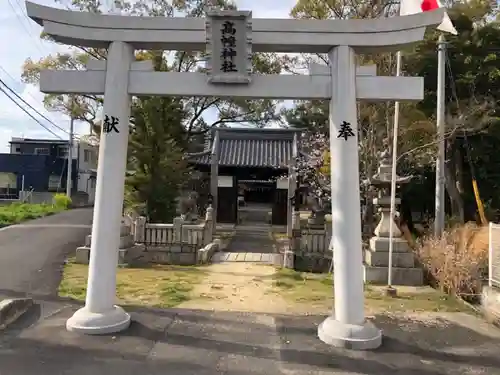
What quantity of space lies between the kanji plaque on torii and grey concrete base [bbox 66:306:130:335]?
11.0 ft

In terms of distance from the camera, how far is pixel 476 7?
1836cm

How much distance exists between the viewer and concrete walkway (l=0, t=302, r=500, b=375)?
4.94m

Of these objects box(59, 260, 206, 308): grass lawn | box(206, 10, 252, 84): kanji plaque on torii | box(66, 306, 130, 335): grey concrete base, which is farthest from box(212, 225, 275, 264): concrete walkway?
box(206, 10, 252, 84): kanji plaque on torii

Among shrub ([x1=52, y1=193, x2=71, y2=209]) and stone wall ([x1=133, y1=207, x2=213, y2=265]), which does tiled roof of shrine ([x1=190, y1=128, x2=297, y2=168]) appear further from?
shrub ([x1=52, y1=193, x2=71, y2=209])

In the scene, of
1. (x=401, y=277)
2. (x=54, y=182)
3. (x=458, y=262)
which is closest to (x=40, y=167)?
(x=54, y=182)

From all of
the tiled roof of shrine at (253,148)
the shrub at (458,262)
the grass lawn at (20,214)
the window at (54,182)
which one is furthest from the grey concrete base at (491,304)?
the window at (54,182)

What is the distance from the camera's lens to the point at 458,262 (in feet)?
32.6

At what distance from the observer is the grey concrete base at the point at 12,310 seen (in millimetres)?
6241

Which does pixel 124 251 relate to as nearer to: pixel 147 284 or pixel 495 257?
pixel 147 284

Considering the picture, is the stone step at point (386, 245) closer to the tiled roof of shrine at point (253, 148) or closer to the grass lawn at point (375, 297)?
the grass lawn at point (375, 297)

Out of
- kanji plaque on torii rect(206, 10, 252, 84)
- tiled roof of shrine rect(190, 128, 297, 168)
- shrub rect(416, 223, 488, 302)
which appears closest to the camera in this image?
kanji plaque on torii rect(206, 10, 252, 84)

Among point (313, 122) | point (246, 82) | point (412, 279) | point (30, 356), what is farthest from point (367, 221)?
point (313, 122)

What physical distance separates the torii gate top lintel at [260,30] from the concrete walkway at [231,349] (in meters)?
3.84

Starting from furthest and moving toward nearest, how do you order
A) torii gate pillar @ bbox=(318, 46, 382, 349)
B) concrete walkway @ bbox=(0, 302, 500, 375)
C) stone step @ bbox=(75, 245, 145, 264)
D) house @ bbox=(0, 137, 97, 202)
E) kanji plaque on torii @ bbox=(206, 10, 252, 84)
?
house @ bbox=(0, 137, 97, 202) < stone step @ bbox=(75, 245, 145, 264) < kanji plaque on torii @ bbox=(206, 10, 252, 84) < torii gate pillar @ bbox=(318, 46, 382, 349) < concrete walkway @ bbox=(0, 302, 500, 375)
